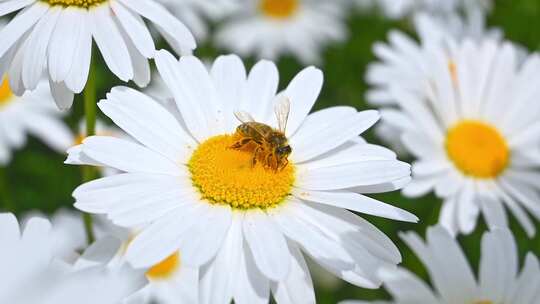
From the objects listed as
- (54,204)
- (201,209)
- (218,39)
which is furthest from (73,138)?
(201,209)

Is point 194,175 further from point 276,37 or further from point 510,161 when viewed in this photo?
point 276,37

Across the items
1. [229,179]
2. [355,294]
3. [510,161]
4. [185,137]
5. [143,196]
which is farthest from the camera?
[355,294]

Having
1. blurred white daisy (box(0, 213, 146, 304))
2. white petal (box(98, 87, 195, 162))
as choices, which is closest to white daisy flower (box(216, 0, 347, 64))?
white petal (box(98, 87, 195, 162))

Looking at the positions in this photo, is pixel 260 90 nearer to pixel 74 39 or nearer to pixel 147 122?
pixel 147 122

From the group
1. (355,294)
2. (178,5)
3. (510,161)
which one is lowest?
(355,294)

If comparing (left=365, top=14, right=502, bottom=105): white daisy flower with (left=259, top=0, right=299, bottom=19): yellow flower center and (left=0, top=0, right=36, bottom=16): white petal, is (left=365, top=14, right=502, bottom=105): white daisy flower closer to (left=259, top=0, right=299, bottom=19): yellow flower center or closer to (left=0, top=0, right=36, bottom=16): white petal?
(left=259, top=0, right=299, bottom=19): yellow flower center

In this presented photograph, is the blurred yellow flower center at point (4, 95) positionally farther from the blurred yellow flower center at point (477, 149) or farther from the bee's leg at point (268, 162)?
the bee's leg at point (268, 162)

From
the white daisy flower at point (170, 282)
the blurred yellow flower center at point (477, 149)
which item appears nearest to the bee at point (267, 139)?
the white daisy flower at point (170, 282)
